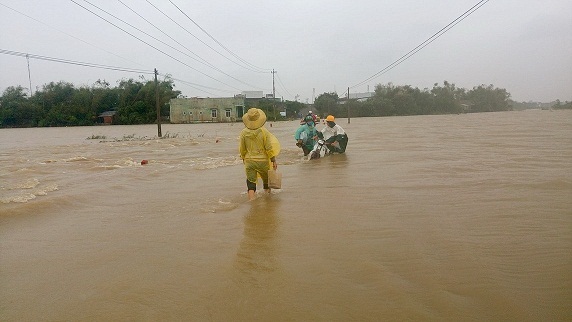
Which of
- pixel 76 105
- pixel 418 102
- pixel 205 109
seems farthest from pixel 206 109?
pixel 418 102

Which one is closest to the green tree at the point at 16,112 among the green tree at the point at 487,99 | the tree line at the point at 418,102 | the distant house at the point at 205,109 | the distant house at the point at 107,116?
the distant house at the point at 107,116

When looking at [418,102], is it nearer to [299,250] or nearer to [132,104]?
[132,104]

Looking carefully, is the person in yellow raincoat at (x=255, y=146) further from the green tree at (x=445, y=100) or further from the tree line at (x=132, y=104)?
the green tree at (x=445, y=100)

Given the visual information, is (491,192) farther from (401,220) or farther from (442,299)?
(442,299)

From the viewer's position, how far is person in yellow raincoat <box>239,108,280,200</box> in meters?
6.60

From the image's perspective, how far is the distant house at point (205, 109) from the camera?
5606 cm

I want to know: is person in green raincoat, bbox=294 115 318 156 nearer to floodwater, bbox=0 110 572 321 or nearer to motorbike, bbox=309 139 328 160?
motorbike, bbox=309 139 328 160

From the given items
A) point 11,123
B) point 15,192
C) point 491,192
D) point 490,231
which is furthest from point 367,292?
point 11,123

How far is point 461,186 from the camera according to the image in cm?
692

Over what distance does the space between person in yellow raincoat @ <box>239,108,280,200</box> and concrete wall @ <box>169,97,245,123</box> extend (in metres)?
50.1

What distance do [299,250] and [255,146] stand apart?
112 inches

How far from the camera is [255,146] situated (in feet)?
21.8

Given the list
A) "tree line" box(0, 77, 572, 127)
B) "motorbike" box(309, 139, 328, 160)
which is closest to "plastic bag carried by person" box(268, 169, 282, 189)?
"motorbike" box(309, 139, 328, 160)

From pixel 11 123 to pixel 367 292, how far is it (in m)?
63.5
